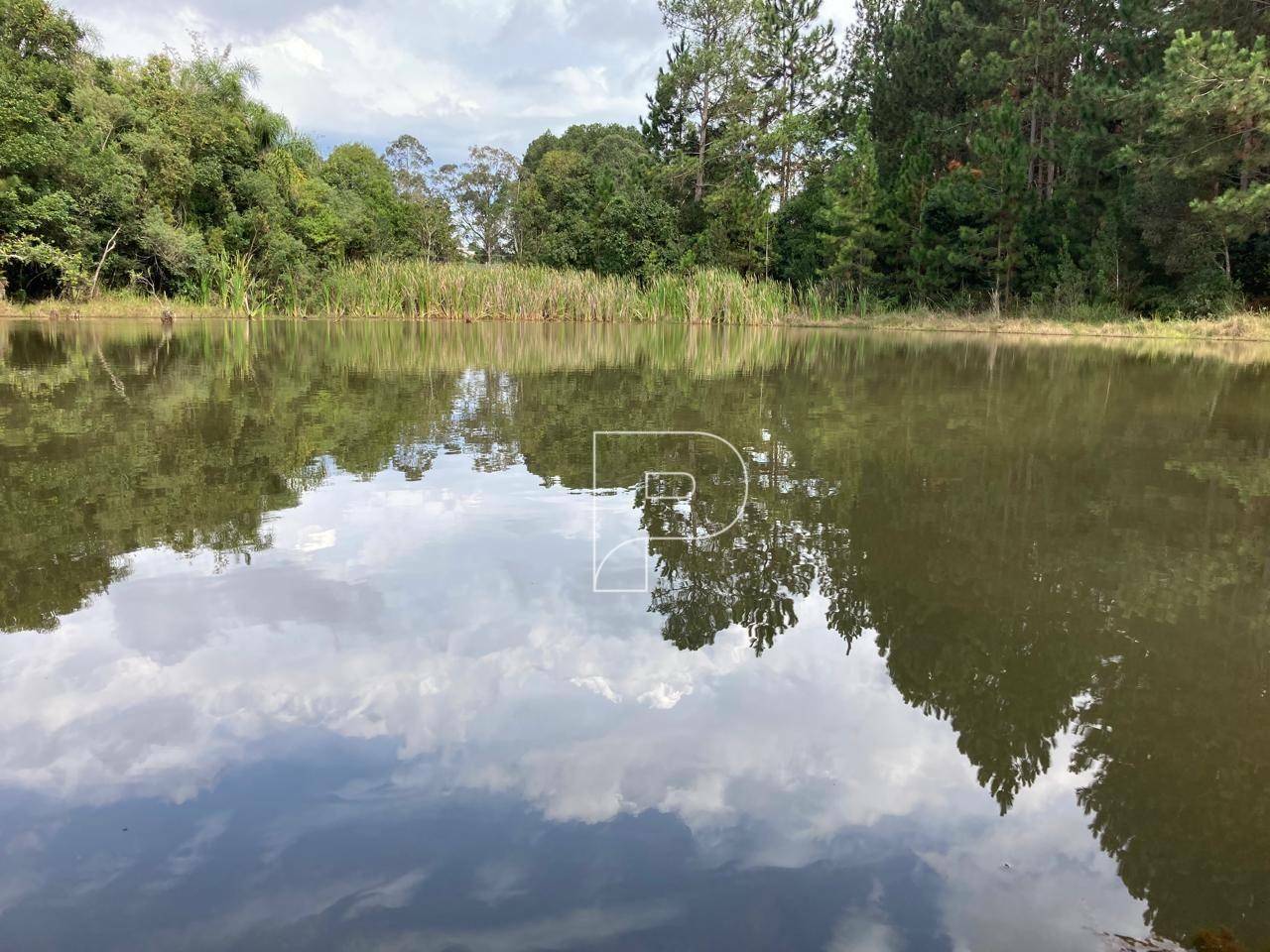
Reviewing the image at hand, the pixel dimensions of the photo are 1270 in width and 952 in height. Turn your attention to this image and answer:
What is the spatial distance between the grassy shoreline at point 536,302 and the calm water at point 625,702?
21303mm

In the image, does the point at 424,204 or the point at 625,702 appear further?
the point at 424,204

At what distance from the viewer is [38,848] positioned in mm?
1741

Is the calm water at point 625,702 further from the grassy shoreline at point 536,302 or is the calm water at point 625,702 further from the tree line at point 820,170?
the grassy shoreline at point 536,302

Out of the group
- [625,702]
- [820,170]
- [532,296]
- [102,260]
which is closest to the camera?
[625,702]

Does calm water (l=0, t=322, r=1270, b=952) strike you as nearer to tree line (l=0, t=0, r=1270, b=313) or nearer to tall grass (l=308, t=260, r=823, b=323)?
tree line (l=0, t=0, r=1270, b=313)

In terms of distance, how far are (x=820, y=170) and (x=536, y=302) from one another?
1461 centimetres

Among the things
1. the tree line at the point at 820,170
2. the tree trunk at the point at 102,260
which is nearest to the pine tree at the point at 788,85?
the tree line at the point at 820,170

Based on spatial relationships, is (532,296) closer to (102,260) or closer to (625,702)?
(102,260)
